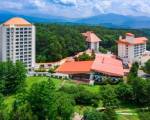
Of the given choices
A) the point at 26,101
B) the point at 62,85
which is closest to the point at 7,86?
the point at 62,85

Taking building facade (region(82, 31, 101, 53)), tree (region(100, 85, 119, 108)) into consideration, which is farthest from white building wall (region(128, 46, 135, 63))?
tree (region(100, 85, 119, 108))

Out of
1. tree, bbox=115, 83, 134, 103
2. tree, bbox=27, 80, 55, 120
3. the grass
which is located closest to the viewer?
tree, bbox=27, 80, 55, 120

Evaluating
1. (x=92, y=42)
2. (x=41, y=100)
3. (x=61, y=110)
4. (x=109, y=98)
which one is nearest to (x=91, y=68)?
(x=109, y=98)

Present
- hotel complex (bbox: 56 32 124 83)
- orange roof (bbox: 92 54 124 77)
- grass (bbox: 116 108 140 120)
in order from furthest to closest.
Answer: orange roof (bbox: 92 54 124 77) → hotel complex (bbox: 56 32 124 83) → grass (bbox: 116 108 140 120)

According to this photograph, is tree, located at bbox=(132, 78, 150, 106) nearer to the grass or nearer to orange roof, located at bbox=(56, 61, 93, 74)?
the grass

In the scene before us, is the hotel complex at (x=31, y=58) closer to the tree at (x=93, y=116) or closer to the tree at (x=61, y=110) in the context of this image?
the tree at (x=93, y=116)

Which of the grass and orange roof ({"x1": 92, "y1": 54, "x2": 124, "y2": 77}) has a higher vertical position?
orange roof ({"x1": 92, "y1": 54, "x2": 124, "y2": 77})

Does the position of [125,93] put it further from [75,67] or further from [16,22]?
[16,22]

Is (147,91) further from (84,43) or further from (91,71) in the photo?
(84,43)
